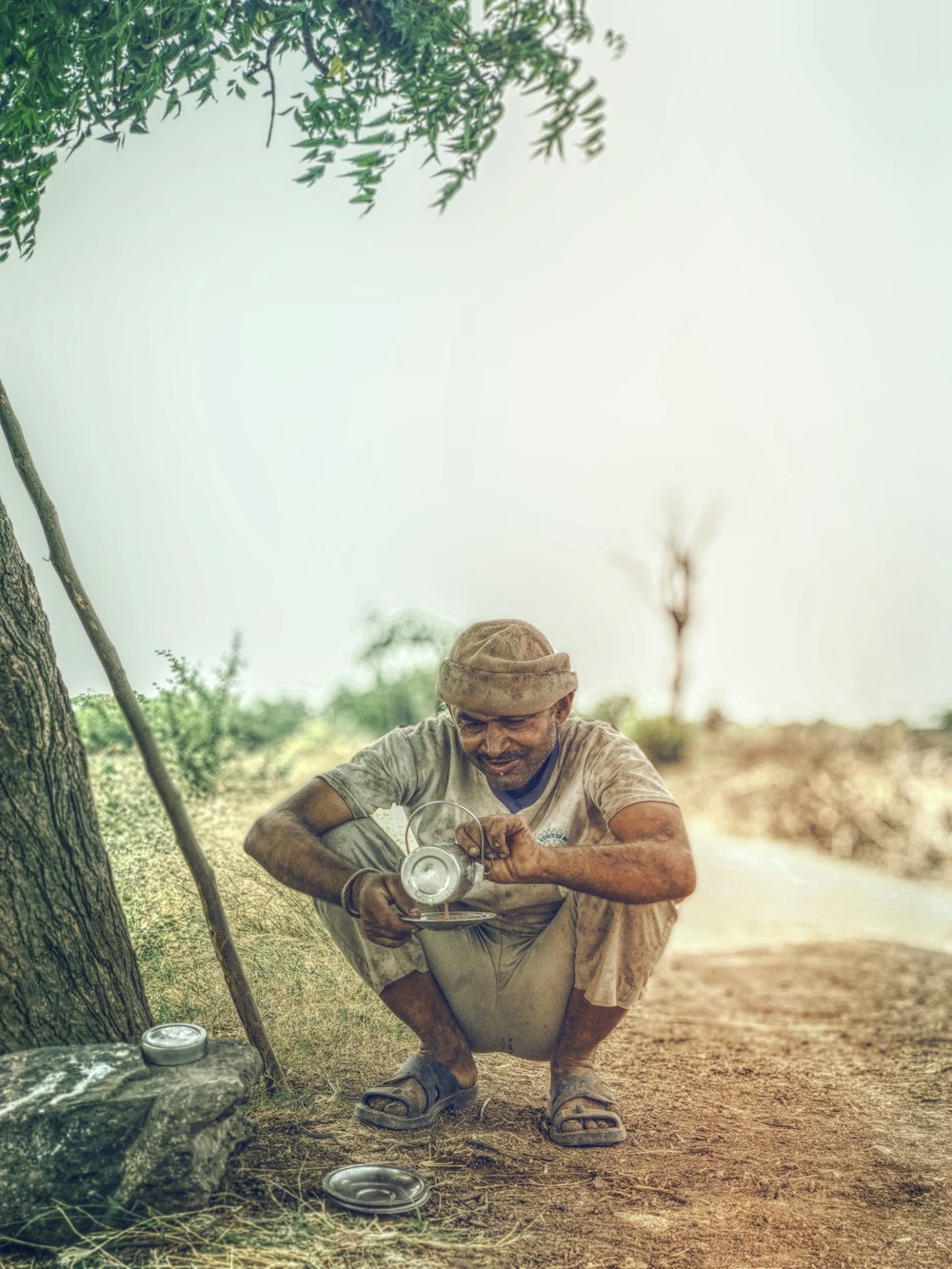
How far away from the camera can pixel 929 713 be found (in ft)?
49.9

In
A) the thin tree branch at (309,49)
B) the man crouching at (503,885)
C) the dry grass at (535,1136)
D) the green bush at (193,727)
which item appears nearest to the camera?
the dry grass at (535,1136)

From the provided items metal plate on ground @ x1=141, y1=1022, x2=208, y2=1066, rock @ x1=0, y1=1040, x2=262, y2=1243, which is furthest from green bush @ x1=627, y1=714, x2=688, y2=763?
rock @ x1=0, y1=1040, x2=262, y2=1243

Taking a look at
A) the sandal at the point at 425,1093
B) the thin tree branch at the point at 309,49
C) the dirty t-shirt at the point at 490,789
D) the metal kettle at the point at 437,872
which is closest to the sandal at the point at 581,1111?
the sandal at the point at 425,1093

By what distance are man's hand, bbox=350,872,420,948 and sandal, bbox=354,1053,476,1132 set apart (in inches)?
23.2

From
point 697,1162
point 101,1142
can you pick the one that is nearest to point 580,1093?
point 697,1162

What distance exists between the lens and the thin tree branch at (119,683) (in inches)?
132

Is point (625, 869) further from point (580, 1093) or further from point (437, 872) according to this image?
point (580, 1093)

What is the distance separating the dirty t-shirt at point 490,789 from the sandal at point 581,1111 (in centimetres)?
51

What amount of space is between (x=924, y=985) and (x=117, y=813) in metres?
4.66

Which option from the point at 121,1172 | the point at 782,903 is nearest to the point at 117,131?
the point at 121,1172

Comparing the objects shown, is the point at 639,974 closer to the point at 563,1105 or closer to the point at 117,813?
the point at 563,1105

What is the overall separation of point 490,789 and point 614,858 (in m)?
0.60

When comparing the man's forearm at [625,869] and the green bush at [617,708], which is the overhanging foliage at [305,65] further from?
the green bush at [617,708]

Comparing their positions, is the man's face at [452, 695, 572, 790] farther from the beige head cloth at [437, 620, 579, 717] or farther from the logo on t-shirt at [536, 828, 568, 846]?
the logo on t-shirt at [536, 828, 568, 846]
